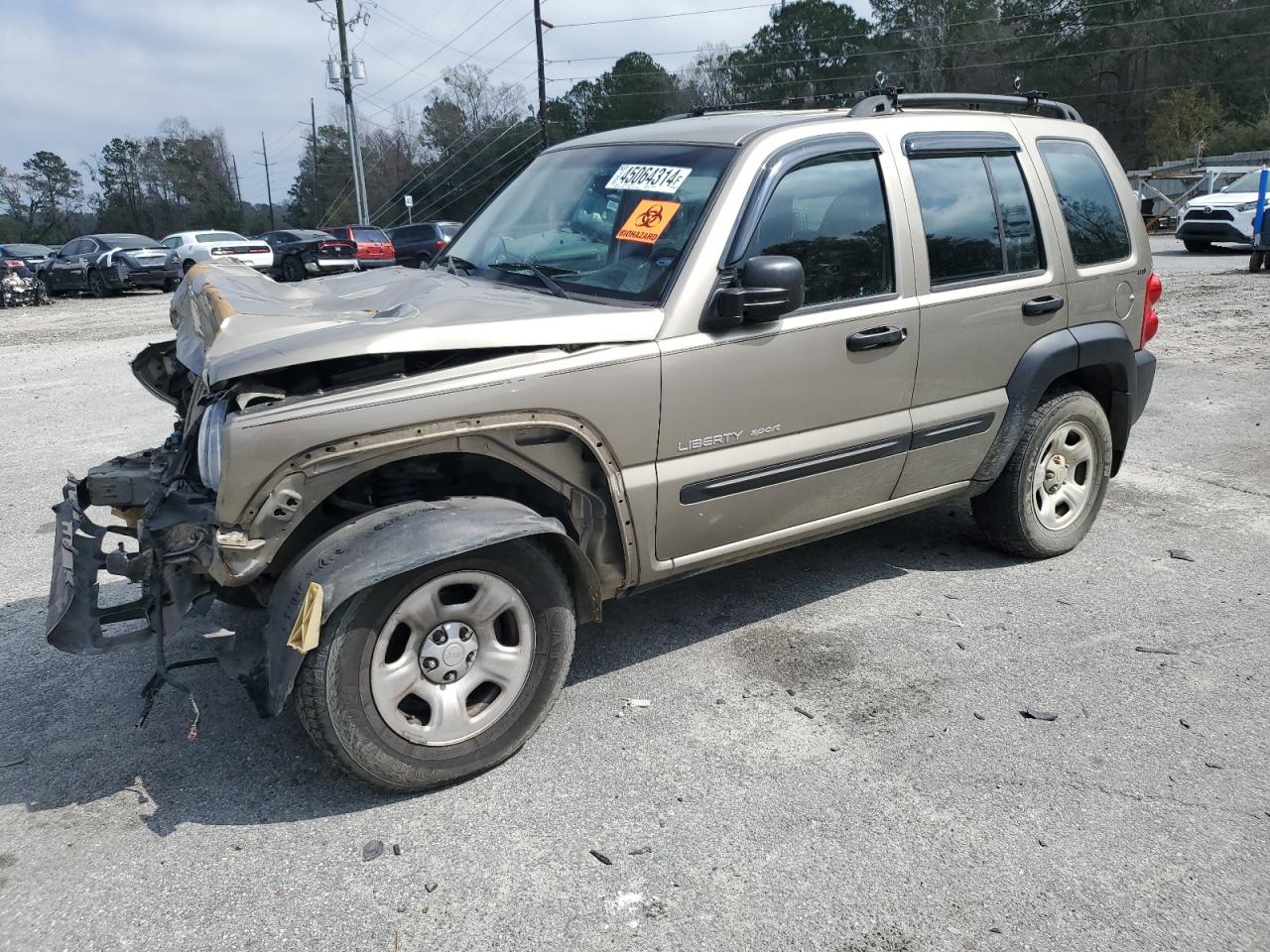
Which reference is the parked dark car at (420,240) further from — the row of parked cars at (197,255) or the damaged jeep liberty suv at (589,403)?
the damaged jeep liberty suv at (589,403)

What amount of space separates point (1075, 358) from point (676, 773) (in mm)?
2776

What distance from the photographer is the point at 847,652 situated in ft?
13.3

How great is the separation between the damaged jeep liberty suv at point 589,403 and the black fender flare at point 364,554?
0.01 meters

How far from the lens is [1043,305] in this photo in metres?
4.46

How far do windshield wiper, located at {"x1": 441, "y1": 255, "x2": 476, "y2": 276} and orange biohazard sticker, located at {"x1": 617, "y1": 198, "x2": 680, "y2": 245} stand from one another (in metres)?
0.82

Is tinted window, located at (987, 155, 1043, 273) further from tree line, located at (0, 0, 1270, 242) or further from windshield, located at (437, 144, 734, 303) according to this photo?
tree line, located at (0, 0, 1270, 242)

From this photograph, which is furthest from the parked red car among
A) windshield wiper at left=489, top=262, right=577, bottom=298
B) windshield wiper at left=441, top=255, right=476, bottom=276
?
windshield wiper at left=489, top=262, right=577, bottom=298

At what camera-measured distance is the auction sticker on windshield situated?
379cm

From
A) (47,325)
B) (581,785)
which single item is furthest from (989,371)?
(47,325)

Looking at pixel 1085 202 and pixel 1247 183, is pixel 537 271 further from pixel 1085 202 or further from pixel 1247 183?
pixel 1247 183

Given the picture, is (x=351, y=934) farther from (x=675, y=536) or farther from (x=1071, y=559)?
(x=1071, y=559)

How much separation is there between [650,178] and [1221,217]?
2083 cm

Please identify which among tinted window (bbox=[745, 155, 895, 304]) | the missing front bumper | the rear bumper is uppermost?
tinted window (bbox=[745, 155, 895, 304])

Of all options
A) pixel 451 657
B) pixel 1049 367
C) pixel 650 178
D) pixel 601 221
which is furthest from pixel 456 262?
pixel 1049 367
